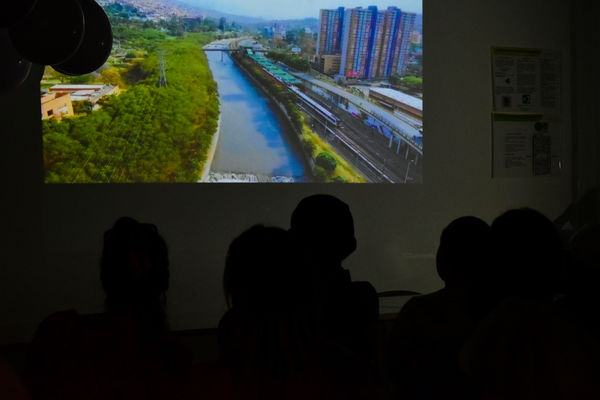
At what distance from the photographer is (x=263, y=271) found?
3.31ft

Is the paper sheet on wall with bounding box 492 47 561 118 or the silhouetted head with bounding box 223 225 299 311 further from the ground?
the paper sheet on wall with bounding box 492 47 561 118

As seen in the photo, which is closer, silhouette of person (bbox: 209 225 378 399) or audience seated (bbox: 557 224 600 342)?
silhouette of person (bbox: 209 225 378 399)

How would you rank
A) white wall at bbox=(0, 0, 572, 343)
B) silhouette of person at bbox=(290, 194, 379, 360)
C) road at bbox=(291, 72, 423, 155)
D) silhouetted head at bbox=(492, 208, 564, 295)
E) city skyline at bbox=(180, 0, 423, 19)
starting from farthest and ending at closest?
road at bbox=(291, 72, 423, 155), city skyline at bbox=(180, 0, 423, 19), white wall at bbox=(0, 0, 572, 343), silhouette of person at bbox=(290, 194, 379, 360), silhouetted head at bbox=(492, 208, 564, 295)

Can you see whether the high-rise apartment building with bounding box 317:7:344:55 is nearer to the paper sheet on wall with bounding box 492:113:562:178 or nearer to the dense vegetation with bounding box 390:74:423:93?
the dense vegetation with bounding box 390:74:423:93

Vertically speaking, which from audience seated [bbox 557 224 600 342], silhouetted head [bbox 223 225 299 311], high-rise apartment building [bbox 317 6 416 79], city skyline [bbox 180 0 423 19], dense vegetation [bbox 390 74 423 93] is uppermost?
city skyline [bbox 180 0 423 19]

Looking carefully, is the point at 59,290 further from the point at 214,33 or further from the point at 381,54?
the point at 381,54

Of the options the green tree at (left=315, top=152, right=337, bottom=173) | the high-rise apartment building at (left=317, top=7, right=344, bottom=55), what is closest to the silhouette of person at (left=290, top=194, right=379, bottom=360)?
the green tree at (left=315, top=152, right=337, bottom=173)

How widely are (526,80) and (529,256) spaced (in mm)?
2846

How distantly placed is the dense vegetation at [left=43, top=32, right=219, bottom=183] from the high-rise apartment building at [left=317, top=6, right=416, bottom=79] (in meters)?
0.81

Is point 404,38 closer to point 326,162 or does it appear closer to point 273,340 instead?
point 326,162

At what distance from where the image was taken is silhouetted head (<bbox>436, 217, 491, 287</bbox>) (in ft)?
4.88

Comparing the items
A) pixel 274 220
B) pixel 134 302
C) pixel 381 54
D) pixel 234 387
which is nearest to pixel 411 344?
pixel 234 387

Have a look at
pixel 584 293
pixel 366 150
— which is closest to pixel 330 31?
pixel 366 150

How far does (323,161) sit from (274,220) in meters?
0.48
